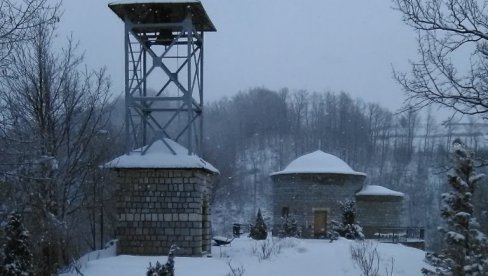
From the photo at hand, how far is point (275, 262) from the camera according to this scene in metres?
16.0

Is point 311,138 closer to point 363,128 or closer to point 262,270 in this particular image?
point 363,128

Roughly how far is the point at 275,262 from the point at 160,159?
431 centimetres

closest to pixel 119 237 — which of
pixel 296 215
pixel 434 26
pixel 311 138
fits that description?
pixel 434 26

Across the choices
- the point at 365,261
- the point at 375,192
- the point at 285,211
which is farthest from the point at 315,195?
the point at 365,261

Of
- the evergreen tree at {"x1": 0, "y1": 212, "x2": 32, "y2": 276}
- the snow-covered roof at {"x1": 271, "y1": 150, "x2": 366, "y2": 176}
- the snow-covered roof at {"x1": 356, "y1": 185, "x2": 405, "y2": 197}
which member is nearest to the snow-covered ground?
the evergreen tree at {"x1": 0, "y1": 212, "x2": 32, "y2": 276}

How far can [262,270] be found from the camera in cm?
1476

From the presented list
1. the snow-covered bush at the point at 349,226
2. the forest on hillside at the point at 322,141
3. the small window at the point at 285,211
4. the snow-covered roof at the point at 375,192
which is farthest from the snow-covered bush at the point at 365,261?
the forest on hillside at the point at 322,141

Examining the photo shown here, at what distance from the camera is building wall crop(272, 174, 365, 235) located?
99.6ft

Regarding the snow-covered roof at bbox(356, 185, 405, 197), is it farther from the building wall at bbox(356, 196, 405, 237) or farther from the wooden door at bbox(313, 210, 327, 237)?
the wooden door at bbox(313, 210, 327, 237)

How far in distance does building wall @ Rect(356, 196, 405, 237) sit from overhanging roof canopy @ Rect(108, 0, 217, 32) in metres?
18.5

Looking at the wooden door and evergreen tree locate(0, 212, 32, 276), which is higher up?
evergreen tree locate(0, 212, 32, 276)

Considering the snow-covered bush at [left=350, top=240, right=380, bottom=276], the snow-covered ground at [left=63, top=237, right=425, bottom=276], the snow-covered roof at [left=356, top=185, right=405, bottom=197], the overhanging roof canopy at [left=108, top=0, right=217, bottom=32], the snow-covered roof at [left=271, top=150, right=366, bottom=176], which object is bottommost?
the snow-covered ground at [left=63, top=237, right=425, bottom=276]

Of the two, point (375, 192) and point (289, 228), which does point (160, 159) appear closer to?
point (289, 228)

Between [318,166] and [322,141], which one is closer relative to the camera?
[318,166]
